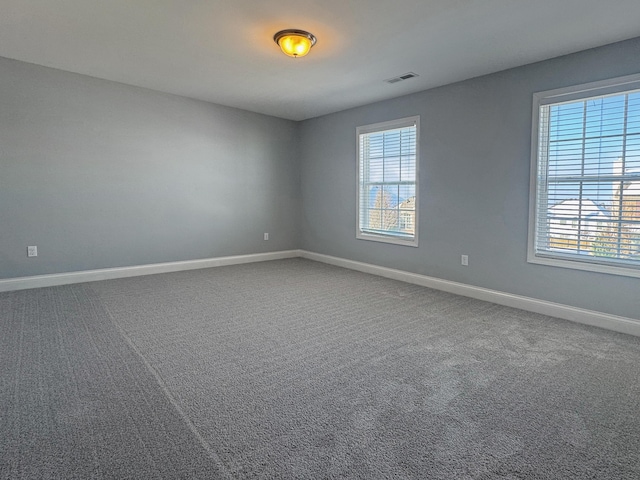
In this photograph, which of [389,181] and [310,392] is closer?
[310,392]

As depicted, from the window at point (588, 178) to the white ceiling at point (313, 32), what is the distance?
1.61ft

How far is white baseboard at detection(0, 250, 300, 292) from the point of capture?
163 inches

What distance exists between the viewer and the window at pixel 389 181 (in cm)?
480

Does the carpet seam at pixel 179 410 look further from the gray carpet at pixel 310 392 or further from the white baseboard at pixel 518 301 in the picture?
the white baseboard at pixel 518 301

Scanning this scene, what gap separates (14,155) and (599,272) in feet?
19.9

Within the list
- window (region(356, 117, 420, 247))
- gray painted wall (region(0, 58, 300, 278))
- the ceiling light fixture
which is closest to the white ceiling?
the ceiling light fixture

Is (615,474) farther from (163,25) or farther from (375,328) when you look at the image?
(163,25)

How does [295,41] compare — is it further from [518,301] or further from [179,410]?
[518,301]

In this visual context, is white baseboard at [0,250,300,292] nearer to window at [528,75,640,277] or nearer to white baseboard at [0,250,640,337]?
white baseboard at [0,250,640,337]

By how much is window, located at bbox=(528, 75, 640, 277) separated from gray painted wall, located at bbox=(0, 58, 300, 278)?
410 cm

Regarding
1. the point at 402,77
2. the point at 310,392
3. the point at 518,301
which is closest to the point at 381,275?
the point at 518,301

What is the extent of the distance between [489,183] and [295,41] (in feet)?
8.16

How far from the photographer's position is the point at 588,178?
3.24m

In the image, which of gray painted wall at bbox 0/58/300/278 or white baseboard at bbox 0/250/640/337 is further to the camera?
gray painted wall at bbox 0/58/300/278
